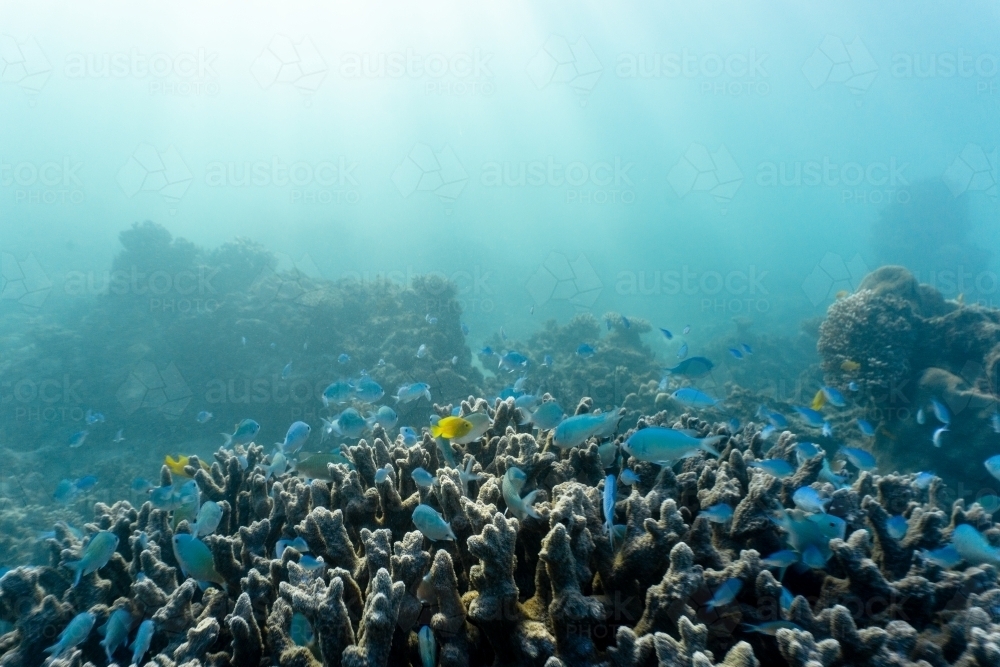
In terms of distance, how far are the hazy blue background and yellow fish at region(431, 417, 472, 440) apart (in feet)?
98.2

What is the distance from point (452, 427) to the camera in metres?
3.54

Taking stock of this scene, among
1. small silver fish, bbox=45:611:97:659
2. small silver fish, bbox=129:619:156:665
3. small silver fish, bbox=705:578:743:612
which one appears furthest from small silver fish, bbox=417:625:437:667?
small silver fish, bbox=45:611:97:659

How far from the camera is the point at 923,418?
7855 mm

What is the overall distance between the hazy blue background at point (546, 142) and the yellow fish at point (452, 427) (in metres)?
29.9

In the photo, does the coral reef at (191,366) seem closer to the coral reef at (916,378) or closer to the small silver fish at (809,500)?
the coral reef at (916,378)

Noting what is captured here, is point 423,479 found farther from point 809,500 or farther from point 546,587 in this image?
point 809,500

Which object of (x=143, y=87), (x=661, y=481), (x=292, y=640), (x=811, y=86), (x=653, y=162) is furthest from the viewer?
(x=653, y=162)

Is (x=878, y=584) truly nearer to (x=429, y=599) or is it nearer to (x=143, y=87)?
(x=429, y=599)

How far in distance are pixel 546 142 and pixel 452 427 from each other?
423ft


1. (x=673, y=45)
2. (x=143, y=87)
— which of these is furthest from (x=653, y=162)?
(x=143, y=87)

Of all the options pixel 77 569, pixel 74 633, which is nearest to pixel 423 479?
pixel 74 633

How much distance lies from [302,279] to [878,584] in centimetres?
1860

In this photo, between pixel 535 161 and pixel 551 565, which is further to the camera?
pixel 535 161

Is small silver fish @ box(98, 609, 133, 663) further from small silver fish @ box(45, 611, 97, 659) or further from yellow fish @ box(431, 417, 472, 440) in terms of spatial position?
yellow fish @ box(431, 417, 472, 440)
